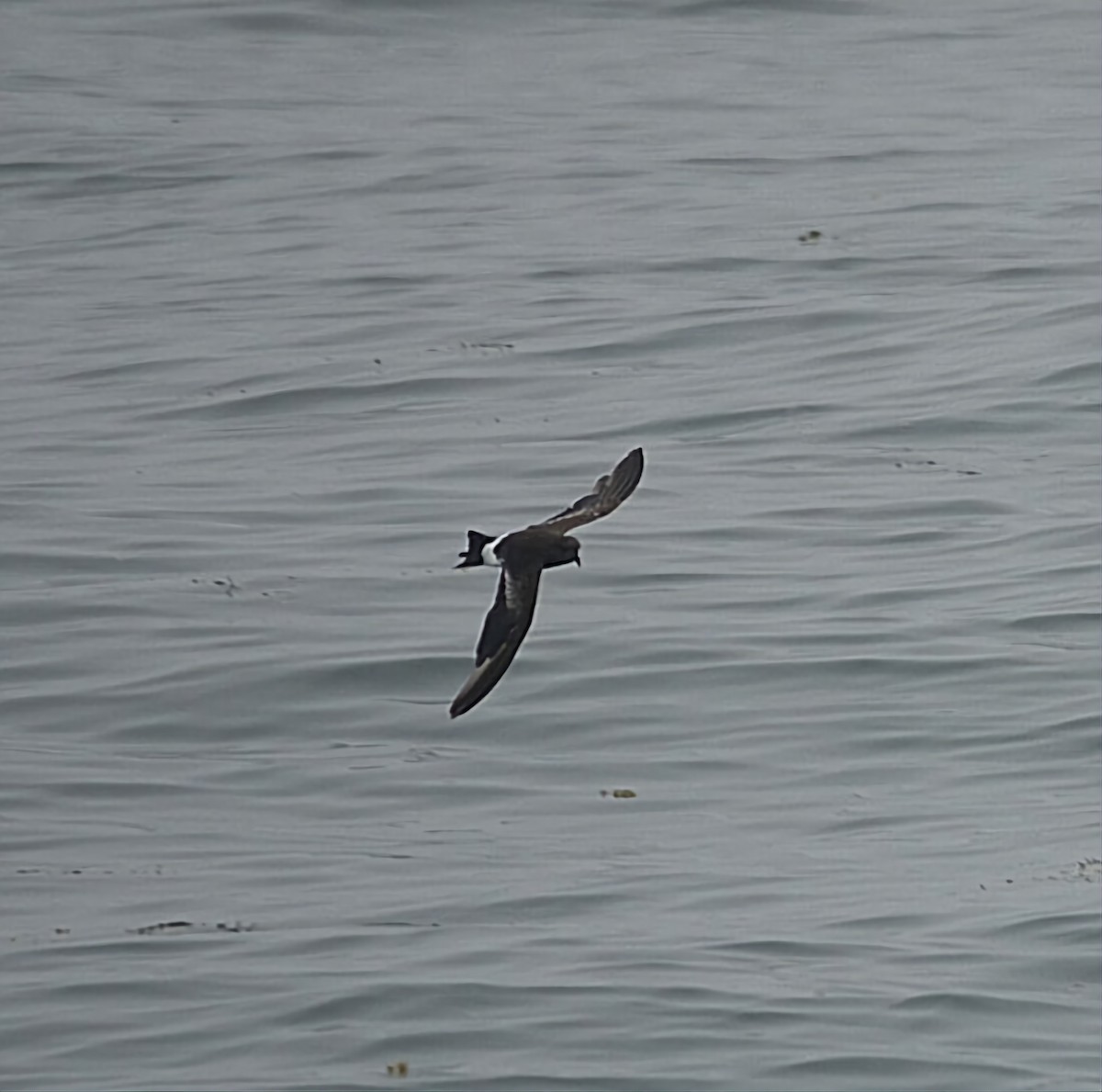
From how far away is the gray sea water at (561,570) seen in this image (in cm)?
636

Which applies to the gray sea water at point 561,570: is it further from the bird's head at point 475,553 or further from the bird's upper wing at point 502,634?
the bird's head at point 475,553

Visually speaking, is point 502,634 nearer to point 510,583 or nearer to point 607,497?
point 510,583

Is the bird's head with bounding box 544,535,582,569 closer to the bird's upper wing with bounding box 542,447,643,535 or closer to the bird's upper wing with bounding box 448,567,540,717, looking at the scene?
the bird's upper wing with bounding box 448,567,540,717

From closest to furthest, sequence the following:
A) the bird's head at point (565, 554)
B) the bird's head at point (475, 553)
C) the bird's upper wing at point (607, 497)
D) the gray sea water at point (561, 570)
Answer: the bird's head at point (475, 553), the bird's head at point (565, 554), the bird's upper wing at point (607, 497), the gray sea water at point (561, 570)

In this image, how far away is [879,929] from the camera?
666 cm

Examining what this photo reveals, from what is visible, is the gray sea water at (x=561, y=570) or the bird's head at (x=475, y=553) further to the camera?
the gray sea water at (x=561, y=570)

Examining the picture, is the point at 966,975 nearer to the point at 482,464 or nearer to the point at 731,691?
the point at 731,691

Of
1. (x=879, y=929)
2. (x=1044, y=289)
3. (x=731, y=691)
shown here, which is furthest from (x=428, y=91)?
(x=879, y=929)

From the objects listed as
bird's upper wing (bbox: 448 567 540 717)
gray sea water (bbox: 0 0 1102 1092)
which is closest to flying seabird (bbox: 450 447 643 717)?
bird's upper wing (bbox: 448 567 540 717)

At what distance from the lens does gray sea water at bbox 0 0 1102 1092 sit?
6.36 m

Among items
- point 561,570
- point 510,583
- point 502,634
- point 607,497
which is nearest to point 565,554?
point 510,583

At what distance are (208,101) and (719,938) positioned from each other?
1030 cm

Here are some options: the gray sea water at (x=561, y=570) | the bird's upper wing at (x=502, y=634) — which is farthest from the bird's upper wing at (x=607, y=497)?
the gray sea water at (x=561, y=570)

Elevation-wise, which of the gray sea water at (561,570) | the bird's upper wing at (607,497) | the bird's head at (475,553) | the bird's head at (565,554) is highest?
the bird's head at (475,553)
